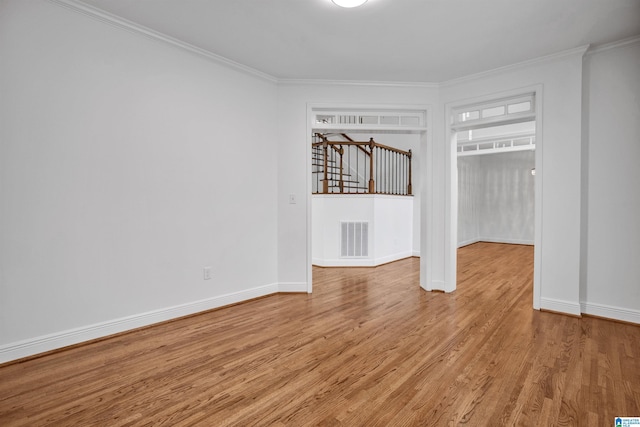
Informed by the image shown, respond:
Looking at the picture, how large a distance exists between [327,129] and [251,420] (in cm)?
329

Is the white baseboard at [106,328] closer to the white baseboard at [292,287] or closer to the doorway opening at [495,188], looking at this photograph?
the white baseboard at [292,287]

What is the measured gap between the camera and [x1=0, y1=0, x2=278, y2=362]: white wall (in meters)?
2.37

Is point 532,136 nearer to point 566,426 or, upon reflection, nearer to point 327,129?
point 327,129

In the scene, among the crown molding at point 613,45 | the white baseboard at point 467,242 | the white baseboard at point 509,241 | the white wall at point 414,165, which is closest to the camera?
the crown molding at point 613,45

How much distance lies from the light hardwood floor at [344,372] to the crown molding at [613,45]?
104 inches

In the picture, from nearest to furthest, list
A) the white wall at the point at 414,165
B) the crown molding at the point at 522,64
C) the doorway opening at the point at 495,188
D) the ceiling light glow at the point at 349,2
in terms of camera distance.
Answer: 1. the ceiling light glow at the point at 349,2
2. the crown molding at the point at 522,64
3. the white wall at the point at 414,165
4. the doorway opening at the point at 495,188

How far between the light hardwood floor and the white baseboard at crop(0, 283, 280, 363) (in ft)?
0.31

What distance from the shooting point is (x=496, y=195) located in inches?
368

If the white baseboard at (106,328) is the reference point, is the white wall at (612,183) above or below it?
above

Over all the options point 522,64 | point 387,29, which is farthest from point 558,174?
point 387,29

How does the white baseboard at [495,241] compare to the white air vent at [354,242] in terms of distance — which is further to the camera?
the white baseboard at [495,241]

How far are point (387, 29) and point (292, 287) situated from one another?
3.01 metres

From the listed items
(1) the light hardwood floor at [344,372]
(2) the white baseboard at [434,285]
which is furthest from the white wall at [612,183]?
(2) the white baseboard at [434,285]

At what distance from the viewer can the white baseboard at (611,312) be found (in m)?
3.12
